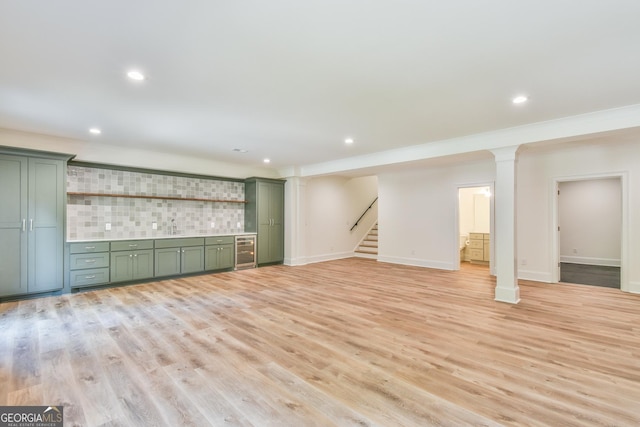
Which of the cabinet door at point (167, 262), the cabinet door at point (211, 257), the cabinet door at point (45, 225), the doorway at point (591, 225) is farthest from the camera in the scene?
the doorway at point (591, 225)

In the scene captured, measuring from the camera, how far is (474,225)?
895cm

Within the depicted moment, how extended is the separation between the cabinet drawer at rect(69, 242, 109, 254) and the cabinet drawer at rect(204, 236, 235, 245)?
1.85 meters

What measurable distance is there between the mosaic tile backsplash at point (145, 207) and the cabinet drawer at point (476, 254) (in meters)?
6.35

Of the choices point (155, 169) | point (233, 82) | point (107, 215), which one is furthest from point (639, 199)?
point (107, 215)

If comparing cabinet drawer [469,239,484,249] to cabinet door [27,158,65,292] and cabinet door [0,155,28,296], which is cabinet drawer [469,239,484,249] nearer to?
cabinet door [27,158,65,292]

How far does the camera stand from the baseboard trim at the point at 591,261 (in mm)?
7555

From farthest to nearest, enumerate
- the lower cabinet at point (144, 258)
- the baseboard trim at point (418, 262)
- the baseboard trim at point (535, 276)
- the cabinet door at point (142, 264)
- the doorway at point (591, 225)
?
the doorway at point (591, 225)
the baseboard trim at point (418, 262)
the baseboard trim at point (535, 276)
the cabinet door at point (142, 264)
the lower cabinet at point (144, 258)

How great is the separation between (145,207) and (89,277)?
1.69m

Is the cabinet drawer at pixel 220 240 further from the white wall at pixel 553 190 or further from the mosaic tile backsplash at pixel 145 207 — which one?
the white wall at pixel 553 190

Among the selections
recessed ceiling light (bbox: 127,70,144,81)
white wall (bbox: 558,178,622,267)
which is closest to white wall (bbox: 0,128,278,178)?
Result: recessed ceiling light (bbox: 127,70,144,81)

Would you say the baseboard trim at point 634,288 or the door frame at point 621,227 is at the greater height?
the door frame at point 621,227

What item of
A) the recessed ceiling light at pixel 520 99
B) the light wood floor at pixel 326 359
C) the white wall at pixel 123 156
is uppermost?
the recessed ceiling light at pixel 520 99

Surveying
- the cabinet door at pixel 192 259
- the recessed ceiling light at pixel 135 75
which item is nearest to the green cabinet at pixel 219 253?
Answer: the cabinet door at pixel 192 259

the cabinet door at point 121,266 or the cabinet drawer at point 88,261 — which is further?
the cabinet door at point 121,266
